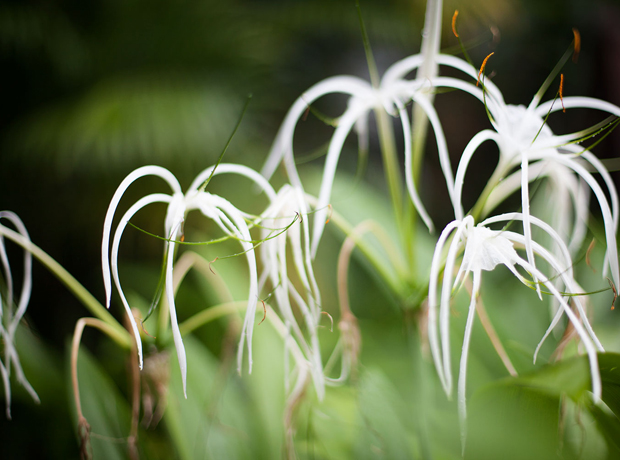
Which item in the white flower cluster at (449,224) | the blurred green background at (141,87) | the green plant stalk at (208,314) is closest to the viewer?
the white flower cluster at (449,224)

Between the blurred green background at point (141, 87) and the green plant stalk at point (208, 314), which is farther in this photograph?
the blurred green background at point (141, 87)

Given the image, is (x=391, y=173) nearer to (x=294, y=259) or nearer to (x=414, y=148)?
(x=414, y=148)

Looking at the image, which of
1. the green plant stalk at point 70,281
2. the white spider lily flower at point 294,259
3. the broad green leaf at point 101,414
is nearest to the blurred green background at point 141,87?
the broad green leaf at point 101,414

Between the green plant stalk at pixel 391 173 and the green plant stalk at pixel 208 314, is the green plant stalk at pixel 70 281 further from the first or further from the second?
the green plant stalk at pixel 391 173

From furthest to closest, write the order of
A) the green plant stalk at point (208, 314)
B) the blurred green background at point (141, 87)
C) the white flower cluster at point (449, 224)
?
the blurred green background at point (141, 87), the green plant stalk at point (208, 314), the white flower cluster at point (449, 224)

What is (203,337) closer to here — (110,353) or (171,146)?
(110,353)

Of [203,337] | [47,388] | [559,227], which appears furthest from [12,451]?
[559,227]

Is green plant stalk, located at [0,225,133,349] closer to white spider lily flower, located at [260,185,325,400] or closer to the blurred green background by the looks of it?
white spider lily flower, located at [260,185,325,400]

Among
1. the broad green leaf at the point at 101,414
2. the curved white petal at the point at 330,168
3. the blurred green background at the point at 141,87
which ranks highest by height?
the blurred green background at the point at 141,87

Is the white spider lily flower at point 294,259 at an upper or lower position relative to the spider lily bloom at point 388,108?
lower
